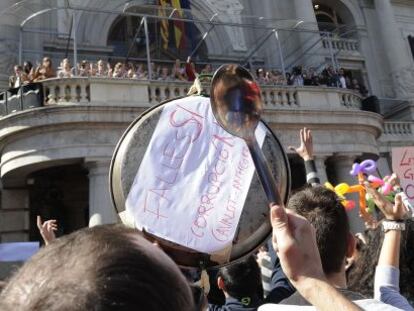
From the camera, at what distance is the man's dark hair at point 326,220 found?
2.18 meters

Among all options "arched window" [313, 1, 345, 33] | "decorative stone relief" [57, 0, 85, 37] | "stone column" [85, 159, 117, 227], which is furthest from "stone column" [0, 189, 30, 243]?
"arched window" [313, 1, 345, 33]

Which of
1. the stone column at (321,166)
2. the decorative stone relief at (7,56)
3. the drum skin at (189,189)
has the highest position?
the decorative stone relief at (7,56)

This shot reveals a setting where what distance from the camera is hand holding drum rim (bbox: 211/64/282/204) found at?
5.41 feet

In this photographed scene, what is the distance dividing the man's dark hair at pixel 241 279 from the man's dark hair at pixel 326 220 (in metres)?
1.05

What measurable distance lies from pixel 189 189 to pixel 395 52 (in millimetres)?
22960

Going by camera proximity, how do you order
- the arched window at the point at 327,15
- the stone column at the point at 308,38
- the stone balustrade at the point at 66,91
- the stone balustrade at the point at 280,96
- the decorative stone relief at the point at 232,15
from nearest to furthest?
the stone balustrade at the point at 66,91 → the stone balustrade at the point at 280,96 → the decorative stone relief at the point at 232,15 → the stone column at the point at 308,38 → the arched window at the point at 327,15

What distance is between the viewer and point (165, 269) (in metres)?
0.99

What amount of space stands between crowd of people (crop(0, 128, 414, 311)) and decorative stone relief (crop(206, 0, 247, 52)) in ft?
55.3

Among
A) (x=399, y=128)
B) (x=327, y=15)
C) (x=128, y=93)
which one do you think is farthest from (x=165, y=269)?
(x=327, y=15)

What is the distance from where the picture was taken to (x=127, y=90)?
11828 mm

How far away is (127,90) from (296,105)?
4775 millimetres

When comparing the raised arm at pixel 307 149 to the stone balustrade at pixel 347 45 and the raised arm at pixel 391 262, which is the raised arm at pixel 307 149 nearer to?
the raised arm at pixel 391 262

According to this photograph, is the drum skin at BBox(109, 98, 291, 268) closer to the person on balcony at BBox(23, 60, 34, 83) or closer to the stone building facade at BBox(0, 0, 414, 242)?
the stone building facade at BBox(0, 0, 414, 242)

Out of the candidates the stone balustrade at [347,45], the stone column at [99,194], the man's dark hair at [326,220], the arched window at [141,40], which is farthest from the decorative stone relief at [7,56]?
the stone balustrade at [347,45]
